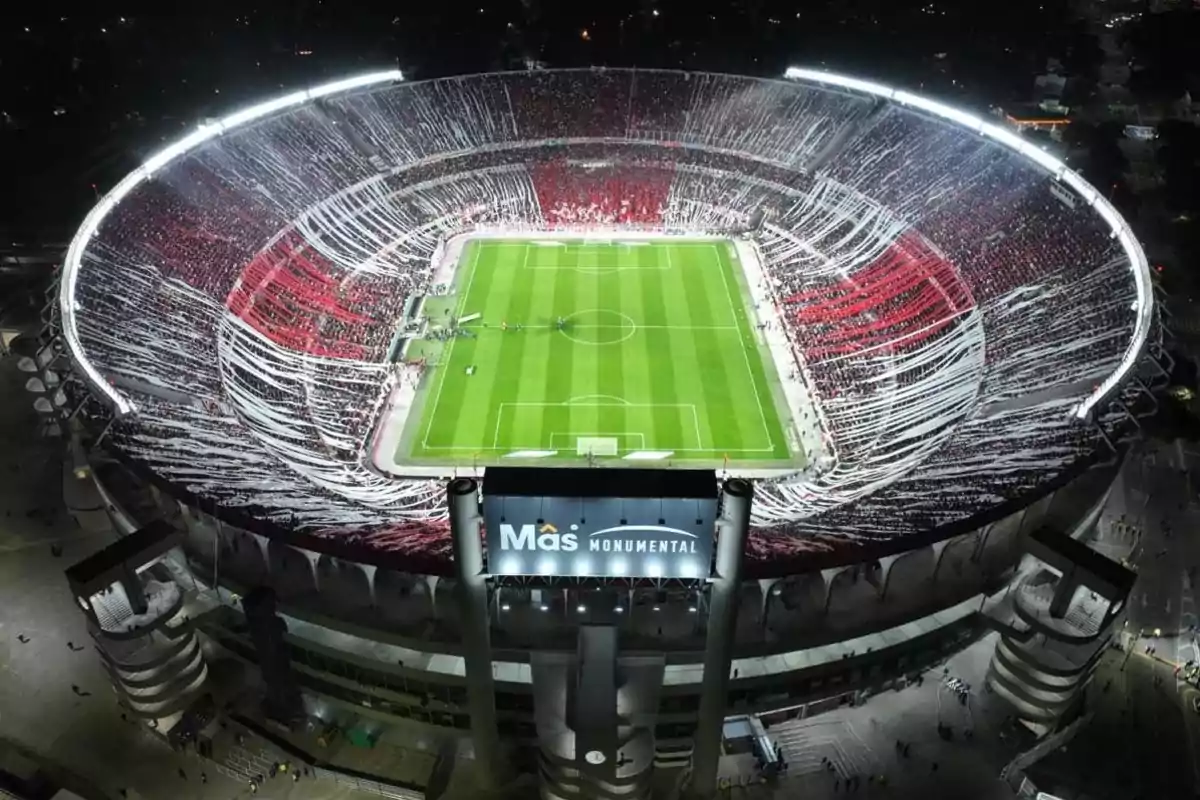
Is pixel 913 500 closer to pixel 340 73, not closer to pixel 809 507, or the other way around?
pixel 809 507

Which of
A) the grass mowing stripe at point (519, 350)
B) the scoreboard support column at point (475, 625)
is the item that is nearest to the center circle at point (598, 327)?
the grass mowing stripe at point (519, 350)

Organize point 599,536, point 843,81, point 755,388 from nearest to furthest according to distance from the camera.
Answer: point 599,536
point 755,388
point 843,81

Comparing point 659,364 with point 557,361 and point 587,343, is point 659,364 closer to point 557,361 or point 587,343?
point 587,343

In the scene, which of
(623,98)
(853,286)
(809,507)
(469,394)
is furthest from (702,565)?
(623,98)

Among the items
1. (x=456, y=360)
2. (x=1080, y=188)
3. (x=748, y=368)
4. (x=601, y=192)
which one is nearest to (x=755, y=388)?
(x=748, y=368)

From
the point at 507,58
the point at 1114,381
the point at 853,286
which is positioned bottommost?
the point at 1114,381

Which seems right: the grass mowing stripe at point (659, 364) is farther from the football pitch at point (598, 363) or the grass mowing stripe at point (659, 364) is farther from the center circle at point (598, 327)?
the center circle at point (598, 327)
